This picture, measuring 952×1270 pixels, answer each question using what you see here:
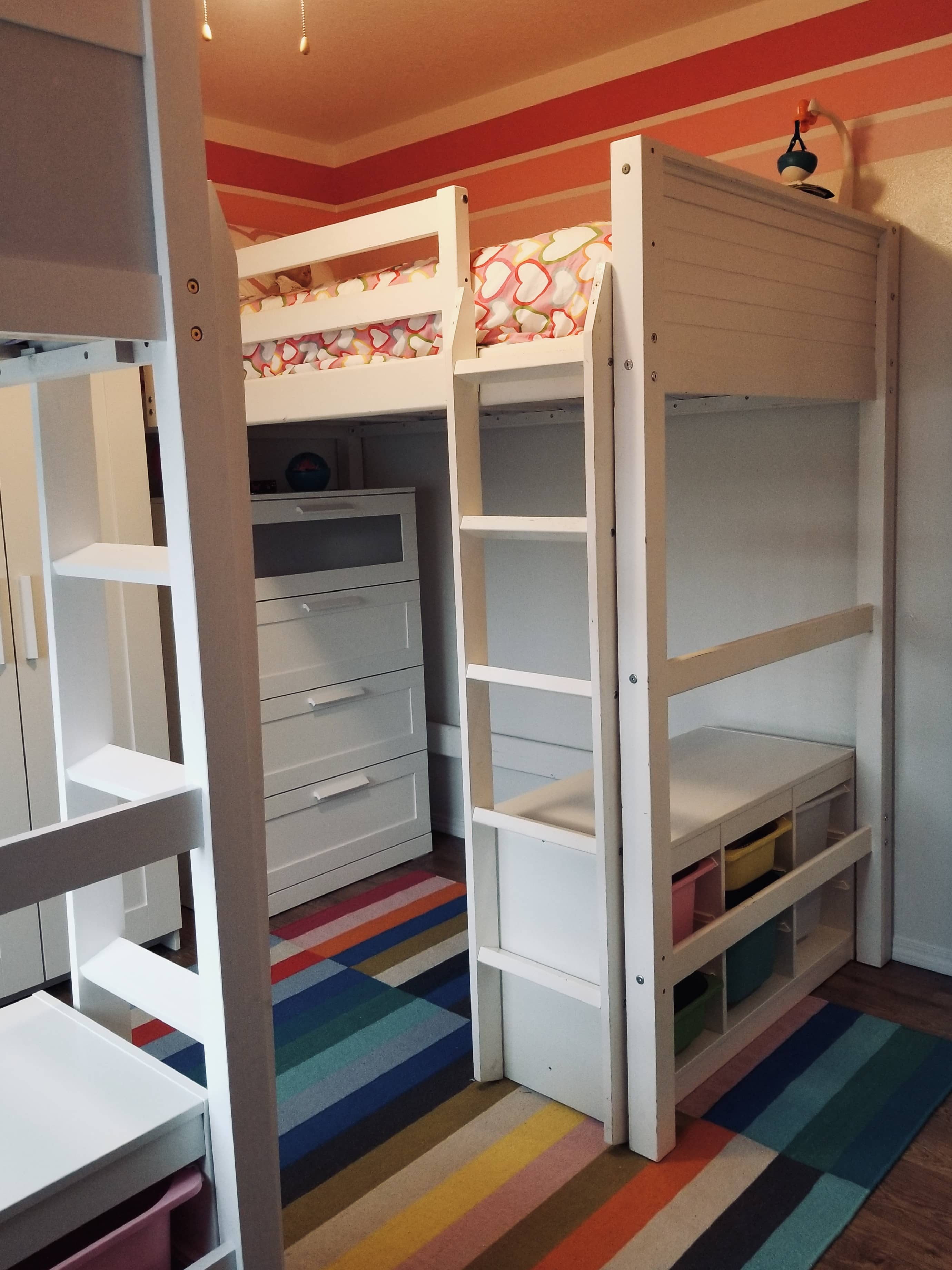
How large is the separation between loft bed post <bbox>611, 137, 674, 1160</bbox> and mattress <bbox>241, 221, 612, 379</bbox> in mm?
131

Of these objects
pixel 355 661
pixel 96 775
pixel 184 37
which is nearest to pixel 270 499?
pixel 355 661

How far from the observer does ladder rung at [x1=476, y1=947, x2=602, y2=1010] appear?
200 centimetres

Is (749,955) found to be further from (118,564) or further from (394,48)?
(394,48)

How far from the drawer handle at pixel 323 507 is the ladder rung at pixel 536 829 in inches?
51.8

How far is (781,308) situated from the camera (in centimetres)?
208

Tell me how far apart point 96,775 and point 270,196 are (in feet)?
9.24

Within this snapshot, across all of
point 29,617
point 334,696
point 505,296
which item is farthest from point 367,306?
point 334,696

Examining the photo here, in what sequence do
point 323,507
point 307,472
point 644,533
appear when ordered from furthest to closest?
point 307,472
point 323,507
point 644,533

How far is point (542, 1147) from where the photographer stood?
6.63ft

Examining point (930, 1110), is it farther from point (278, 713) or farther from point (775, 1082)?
point (278, 713)

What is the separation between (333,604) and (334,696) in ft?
0.93

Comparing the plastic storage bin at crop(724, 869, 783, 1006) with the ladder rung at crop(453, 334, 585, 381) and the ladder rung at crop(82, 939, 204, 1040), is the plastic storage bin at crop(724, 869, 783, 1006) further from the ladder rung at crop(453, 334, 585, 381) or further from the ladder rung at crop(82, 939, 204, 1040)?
the ladder rung at crop(82, 939, 204, 1040)

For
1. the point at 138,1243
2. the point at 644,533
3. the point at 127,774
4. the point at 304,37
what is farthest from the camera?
the point at 304,37

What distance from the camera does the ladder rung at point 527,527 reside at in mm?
1874
